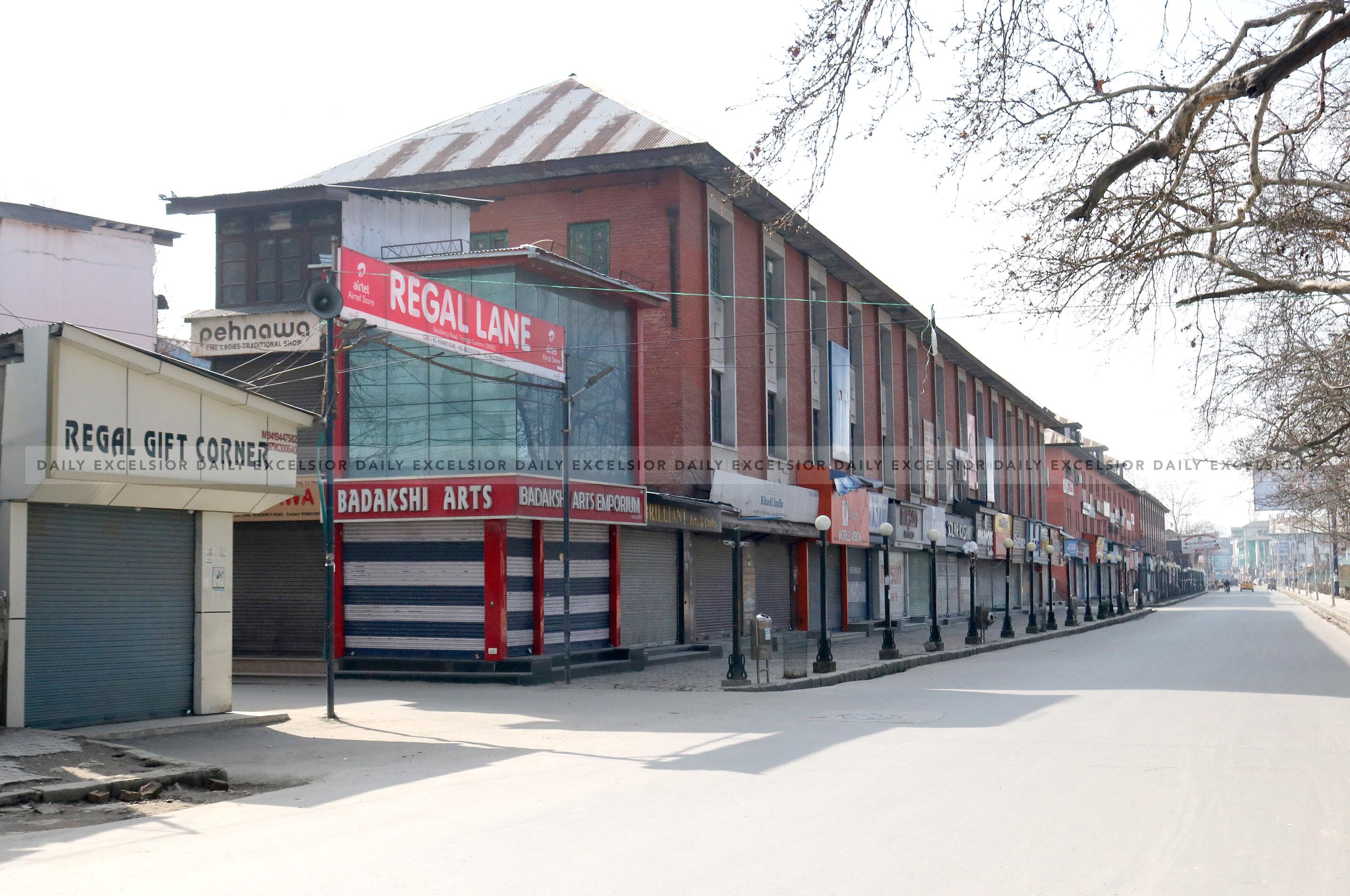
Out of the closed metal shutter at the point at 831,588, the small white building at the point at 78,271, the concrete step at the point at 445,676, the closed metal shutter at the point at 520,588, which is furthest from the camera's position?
the closed metal shutter at the point at 831,588

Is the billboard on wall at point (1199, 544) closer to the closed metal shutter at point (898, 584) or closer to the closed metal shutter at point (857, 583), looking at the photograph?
the closed metal shutter at point (898, 584)

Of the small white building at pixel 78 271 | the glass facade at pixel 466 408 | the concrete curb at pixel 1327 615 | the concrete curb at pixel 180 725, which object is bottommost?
the concrete curb at pixel 1327 615

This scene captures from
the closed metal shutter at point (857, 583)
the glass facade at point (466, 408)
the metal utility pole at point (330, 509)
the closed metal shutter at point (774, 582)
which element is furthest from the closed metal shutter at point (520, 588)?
the closed metal shutter at point (857, 583)

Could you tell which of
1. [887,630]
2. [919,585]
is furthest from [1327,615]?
[887,630]

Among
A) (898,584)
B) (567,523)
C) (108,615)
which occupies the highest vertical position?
(567,523)

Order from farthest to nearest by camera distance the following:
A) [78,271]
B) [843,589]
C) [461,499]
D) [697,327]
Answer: [843,589] < [697,327] < [78,271] < [461,499]

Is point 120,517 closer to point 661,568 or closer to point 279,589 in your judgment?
point 279,589

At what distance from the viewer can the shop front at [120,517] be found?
1241 cm

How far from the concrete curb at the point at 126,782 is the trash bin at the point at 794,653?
12811mm

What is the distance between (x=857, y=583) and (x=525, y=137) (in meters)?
20.2

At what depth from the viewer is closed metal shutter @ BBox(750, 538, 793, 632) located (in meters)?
33.9

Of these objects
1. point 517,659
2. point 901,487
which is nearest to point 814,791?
point 517,659

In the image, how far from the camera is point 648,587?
2728cm

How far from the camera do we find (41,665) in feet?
42.0
